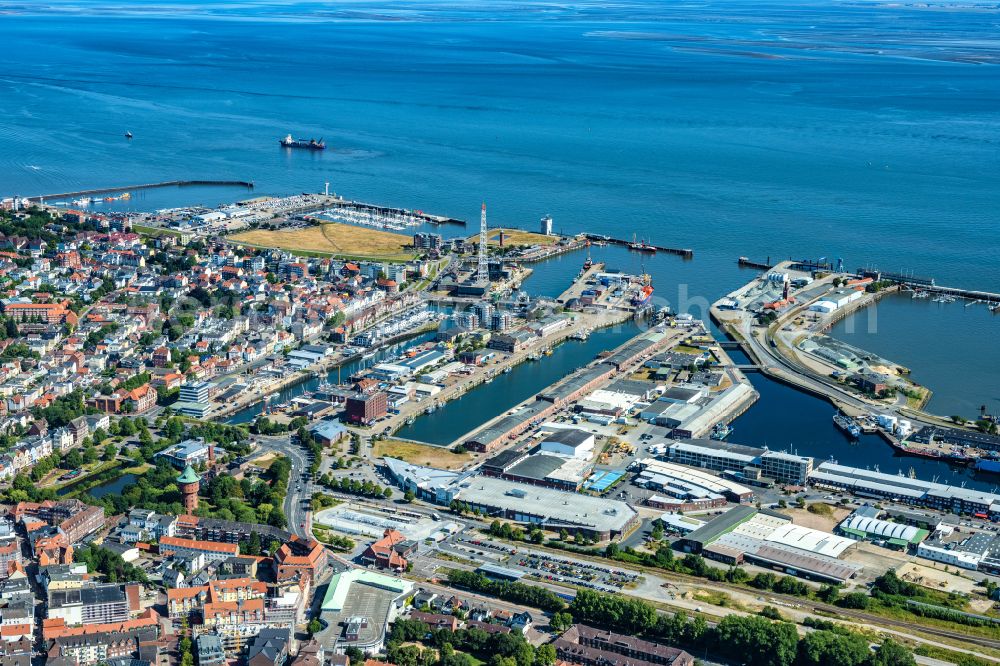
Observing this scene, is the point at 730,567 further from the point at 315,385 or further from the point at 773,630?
the point at 315,385

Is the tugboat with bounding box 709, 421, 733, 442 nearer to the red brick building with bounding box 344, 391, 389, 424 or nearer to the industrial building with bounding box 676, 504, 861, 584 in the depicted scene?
the industrial building with bounding box 676, 504, 861, 584

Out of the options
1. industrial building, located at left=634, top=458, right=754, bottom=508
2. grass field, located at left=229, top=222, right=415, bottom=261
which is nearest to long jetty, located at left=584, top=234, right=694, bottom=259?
grass field, located at left=229, top=222, right=415, bottom=261

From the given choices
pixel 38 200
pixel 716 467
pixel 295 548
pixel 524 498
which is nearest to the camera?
pixel 295 548

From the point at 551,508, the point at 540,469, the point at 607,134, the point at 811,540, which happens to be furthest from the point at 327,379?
the point at 607,134

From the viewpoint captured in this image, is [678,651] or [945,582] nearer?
[678,651]

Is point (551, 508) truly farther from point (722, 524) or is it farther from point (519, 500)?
point (722, 524)

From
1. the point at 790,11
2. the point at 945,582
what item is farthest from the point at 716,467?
the point at 790,11
